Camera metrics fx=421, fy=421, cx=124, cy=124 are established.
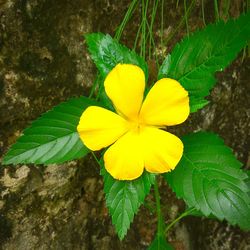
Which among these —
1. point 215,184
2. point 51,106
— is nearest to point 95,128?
point 215,184

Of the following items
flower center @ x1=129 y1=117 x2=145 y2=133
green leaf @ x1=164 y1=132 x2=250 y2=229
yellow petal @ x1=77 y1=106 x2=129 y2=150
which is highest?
yellow petal @ x1=77 y1=106 x2=129 y2=150

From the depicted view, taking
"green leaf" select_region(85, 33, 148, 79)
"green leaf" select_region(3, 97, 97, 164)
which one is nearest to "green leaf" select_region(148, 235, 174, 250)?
"green leaf" select_region(3, 97, 97, 164)

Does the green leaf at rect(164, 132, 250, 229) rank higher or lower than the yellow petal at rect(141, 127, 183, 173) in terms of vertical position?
lower

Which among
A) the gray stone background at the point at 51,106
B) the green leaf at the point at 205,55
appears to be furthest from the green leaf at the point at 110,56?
the gray stone background at the point at 51,106

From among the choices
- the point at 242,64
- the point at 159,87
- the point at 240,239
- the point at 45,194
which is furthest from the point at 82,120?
the point at 240,239

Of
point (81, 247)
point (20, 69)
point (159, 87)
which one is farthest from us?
point (81, 247)

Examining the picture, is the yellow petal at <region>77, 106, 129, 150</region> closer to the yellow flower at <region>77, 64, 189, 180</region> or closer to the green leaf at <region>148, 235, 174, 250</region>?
the yellow flower at <region>77, 64, 189, 180</region>

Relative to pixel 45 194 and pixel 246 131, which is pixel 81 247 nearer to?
pixel 45 194

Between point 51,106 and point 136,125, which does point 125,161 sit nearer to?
point 136,125
